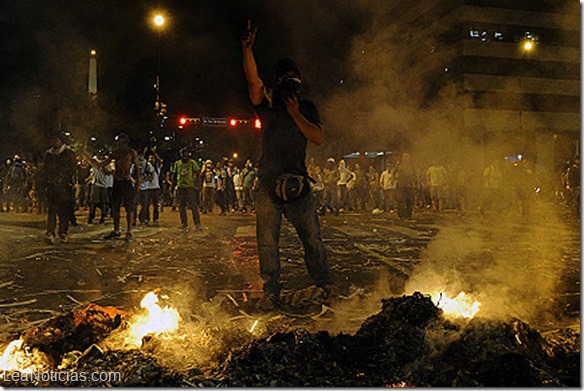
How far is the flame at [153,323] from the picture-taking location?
9.23 feet

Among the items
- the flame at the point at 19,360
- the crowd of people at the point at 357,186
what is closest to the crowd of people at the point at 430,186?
the crowd of people at the point at 357,186

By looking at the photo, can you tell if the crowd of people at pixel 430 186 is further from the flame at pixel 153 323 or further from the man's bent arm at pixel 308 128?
the flame at pixel 153 323

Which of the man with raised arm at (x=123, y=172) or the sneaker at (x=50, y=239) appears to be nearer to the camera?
the sneaker at (x=50, y=239)

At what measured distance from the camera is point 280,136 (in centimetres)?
361

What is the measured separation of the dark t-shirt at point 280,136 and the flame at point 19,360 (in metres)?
1.98

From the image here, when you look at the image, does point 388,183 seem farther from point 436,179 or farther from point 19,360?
point 19,360

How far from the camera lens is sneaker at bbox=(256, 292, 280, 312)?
3502 mm

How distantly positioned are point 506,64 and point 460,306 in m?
35.4

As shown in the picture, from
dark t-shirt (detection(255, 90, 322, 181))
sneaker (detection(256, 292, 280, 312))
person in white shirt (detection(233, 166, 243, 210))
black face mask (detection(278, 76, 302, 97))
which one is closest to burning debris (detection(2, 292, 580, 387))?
sneaker (detection(256, 292, 280, 312))

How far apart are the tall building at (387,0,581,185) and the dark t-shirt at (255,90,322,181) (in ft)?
16.0

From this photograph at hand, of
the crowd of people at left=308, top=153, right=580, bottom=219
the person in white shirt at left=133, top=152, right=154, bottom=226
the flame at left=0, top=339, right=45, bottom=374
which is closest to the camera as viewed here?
the flame at left=0, top=339, right=45, bottom=374

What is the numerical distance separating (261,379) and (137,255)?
429 centimetres

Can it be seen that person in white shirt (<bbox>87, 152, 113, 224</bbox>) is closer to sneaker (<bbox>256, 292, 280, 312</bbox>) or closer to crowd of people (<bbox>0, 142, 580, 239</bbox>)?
crowd of people (<bbox>0, 142, 580, 239</bbox>)

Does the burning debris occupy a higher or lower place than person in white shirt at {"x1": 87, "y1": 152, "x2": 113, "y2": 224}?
lower
